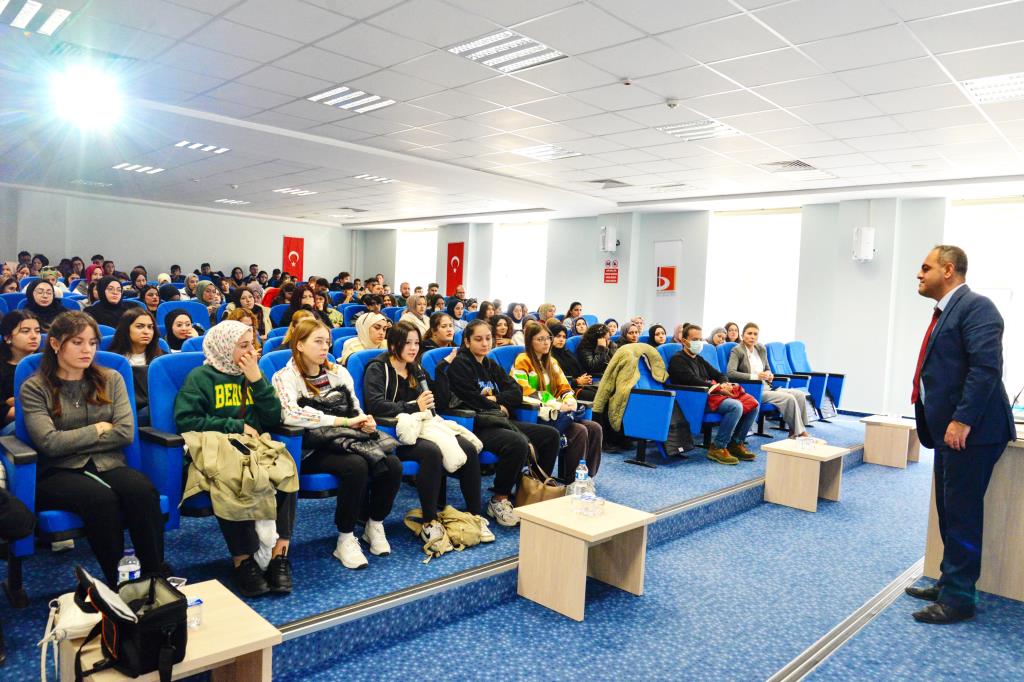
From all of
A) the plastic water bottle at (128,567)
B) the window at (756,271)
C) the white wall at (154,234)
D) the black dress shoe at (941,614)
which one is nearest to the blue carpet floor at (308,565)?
the plastic water bottle at (128,567)

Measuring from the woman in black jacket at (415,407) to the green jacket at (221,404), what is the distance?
622mm

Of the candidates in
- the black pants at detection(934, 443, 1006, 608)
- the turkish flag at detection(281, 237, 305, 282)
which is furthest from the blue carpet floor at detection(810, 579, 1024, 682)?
the turkish flag at detection(281, 237, 305, 282)

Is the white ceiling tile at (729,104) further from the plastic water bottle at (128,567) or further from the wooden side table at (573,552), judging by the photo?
the plastic water bottle at (128,567)

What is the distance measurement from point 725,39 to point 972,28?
1.36m

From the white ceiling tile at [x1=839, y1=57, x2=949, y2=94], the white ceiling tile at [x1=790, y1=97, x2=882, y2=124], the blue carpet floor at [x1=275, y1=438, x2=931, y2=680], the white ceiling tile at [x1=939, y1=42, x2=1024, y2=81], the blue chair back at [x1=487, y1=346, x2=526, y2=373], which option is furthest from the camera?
the white ceiling tile at [x1=790, y1=97, x2=882, y2=124]

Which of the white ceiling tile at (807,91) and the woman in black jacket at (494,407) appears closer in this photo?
the woman in black jacket at (494,407)

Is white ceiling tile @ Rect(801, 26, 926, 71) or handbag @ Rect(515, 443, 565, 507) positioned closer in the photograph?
handbag @ Rect(515, 443, 565, 507)

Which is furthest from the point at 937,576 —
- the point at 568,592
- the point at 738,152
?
the point at 738,152

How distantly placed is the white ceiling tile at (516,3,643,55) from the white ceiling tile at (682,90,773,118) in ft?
4.49

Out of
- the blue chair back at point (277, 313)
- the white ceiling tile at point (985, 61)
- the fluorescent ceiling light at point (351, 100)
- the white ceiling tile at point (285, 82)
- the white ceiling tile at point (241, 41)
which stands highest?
the fluorescent ceiling light at point (351, 100)

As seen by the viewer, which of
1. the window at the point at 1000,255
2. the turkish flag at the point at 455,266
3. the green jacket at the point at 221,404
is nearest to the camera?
the green jacket at the point at 221,404

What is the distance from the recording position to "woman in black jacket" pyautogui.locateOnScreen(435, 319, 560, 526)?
371 centimetres

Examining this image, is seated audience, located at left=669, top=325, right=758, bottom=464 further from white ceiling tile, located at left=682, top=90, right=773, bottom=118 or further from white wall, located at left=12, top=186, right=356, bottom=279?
white wall, located at left=12, top=186, right=356, bottom=279

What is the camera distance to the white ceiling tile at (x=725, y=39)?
4051 mm
